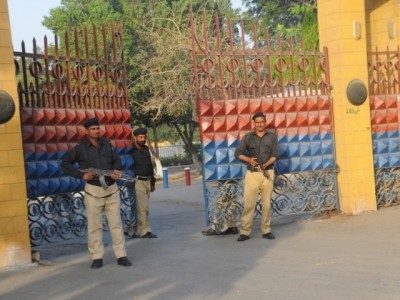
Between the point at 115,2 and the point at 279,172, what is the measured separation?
1292 inches

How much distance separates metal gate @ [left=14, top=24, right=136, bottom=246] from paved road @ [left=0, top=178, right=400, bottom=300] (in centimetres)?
51

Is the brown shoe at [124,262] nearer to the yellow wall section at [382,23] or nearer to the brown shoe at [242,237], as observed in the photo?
the brown shoe at [242,237]

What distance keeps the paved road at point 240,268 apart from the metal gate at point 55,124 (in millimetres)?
506

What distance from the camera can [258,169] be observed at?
28.1 feet

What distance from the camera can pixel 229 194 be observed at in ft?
29.8

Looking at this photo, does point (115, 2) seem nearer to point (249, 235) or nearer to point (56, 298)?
point (249, 235)

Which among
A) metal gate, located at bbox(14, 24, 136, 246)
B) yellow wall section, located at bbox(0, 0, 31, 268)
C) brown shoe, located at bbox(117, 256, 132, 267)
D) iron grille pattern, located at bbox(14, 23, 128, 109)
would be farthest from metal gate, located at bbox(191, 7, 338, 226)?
yellow wall section, located at bbox(0, 0, 31, 268)

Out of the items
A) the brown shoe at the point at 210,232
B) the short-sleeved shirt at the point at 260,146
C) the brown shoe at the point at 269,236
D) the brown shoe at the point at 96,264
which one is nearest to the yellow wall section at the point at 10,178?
the brown shoe at the point at 96,264

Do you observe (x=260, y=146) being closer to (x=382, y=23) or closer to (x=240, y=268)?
(x=240, y=268)

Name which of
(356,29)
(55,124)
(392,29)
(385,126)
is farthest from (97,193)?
(392,29)

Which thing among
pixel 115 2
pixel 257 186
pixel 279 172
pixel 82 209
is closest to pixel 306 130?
pixel 279 172

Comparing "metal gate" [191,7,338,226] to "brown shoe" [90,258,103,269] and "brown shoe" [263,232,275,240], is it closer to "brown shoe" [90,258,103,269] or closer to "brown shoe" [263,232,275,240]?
"brown shoe" [263,232,275,240]

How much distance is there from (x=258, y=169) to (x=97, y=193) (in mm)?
2427

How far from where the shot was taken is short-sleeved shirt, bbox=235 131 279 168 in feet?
28.1
